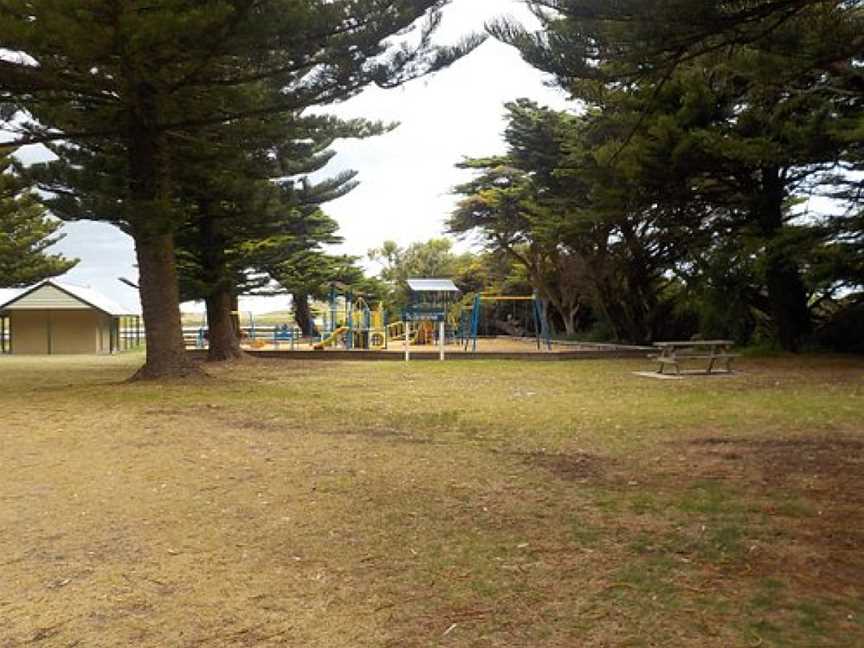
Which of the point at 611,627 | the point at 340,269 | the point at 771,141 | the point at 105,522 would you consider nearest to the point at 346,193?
the point at 340,269

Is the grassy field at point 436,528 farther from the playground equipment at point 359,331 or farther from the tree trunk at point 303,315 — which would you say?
the tree trunk at point 303,315

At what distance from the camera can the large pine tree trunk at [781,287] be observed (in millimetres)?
15203

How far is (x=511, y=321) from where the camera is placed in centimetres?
3241

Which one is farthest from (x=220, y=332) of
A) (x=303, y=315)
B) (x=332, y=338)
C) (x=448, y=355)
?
(x=303, y=315)

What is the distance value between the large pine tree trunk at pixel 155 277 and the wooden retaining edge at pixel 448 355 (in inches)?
221

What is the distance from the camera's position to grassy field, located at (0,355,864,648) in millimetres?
2566

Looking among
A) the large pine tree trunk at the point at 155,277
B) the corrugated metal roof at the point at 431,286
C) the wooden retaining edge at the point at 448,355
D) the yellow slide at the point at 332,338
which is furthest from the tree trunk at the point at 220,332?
the corrugated metal roof at the point at 431,286

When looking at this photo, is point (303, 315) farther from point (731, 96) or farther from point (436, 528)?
point (436, 528)

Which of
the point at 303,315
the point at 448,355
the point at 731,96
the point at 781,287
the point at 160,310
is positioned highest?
the point at 731,96

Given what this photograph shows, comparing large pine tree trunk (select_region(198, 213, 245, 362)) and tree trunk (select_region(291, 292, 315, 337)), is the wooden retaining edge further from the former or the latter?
tree trunk (select_region(291, 292, 315, 337))

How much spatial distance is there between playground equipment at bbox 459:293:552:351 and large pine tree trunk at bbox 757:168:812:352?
5.64m

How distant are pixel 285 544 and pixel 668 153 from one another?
39.6 feet

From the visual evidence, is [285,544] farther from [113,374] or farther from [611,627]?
[113,374]

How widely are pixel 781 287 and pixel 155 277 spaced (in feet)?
38.9
